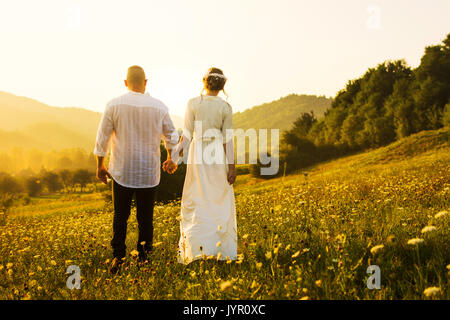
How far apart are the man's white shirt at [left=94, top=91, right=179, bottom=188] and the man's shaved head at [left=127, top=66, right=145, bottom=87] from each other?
144 millimetres

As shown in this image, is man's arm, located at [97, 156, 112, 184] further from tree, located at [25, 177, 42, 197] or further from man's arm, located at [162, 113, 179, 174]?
tree, located at [25, 177, 42, 197]

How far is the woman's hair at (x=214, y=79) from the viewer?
200 inches

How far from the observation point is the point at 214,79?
5.09 m

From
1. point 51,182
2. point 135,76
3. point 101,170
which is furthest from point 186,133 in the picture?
point 51,182

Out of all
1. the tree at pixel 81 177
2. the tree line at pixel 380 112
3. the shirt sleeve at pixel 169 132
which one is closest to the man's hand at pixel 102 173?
the shirt sleeve at pixel 169 132

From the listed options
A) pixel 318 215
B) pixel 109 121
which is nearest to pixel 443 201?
pixel 318 215

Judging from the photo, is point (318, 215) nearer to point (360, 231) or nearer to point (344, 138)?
point (360, 231)

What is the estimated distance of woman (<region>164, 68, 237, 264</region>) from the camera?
504 cm

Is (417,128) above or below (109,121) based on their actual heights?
above

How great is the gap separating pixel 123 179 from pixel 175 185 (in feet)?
49.6

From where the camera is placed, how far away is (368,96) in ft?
188

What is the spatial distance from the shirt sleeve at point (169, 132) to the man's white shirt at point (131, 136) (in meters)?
0.19

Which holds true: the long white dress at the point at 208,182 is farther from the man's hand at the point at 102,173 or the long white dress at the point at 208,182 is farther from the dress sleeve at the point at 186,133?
the man's hand at the point at 102,173

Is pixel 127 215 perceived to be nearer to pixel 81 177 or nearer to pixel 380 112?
pixel 380 112
